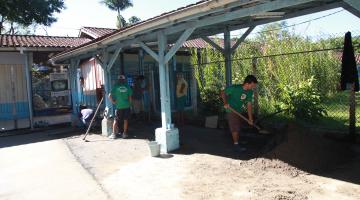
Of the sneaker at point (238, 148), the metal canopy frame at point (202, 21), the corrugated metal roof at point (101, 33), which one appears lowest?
the sneaker at point (238, 148)

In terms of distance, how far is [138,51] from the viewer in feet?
45.4

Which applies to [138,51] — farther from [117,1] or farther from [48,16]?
[117,1]

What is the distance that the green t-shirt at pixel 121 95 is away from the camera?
9.70m

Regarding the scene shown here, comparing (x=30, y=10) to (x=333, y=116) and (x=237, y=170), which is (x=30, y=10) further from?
(x=237, y=170)

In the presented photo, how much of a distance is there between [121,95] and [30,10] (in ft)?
68.6

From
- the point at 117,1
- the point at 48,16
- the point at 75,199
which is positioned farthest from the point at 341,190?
the point at 117,1

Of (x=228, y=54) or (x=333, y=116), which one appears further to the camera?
(x=228, y=54)

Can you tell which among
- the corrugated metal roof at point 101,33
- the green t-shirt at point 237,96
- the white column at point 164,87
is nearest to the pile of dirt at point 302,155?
the green t-shirt at point 237,96

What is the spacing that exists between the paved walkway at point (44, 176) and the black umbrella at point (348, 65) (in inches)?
195

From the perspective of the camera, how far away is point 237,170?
19.9 ft

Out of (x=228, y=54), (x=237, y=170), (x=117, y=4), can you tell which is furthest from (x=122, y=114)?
(x=117, y=4)

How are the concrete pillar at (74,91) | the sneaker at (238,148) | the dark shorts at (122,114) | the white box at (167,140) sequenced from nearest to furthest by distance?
the sneaker at (238,148) → the white box at (167,140) → the dark shorts at (122,114) → the concrete pillar at (74,91)

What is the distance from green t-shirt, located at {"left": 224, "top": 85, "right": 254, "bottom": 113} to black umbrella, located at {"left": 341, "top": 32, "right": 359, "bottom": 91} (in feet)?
5.99

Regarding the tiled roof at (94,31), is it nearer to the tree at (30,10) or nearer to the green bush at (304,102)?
the tree at (30,10)
